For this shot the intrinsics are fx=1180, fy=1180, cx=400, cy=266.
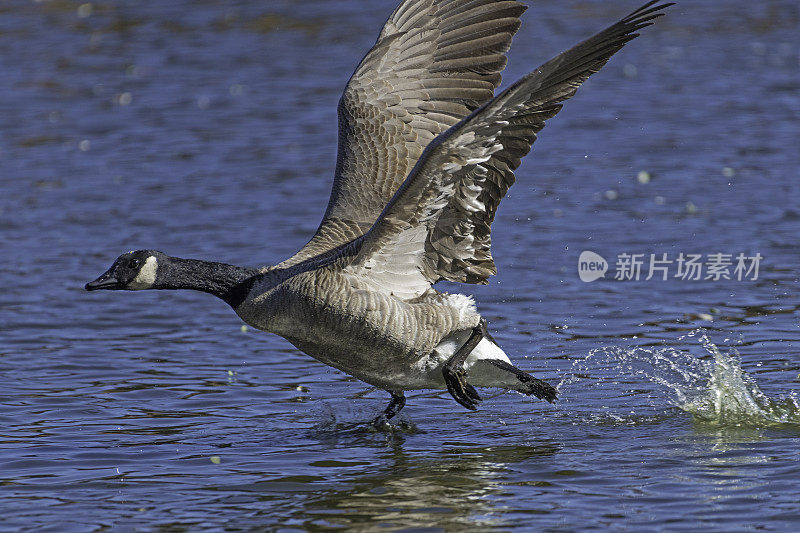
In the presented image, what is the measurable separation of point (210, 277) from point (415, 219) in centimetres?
146

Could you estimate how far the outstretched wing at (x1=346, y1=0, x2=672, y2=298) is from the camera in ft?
21.0

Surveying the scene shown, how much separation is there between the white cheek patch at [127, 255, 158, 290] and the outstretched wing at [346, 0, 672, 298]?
133cm

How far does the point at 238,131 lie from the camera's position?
16141 mm

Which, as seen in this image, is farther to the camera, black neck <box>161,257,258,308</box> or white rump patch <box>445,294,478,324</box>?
white rump patch <box>445,294,478,324</box>

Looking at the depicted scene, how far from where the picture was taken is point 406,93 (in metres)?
8.80

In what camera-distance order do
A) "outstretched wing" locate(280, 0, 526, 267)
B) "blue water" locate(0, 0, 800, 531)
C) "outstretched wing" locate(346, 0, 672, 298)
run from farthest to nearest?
"outstretched wing" locate(280, 0, 526, 267)
"blue water" locate(0, 0, 800, 531)
"outstretched wing" locate(346, 0, 672, 298)

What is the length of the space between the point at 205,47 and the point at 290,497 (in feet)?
49.2

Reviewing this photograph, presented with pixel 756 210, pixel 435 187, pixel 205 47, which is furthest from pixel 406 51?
pixel 205 47

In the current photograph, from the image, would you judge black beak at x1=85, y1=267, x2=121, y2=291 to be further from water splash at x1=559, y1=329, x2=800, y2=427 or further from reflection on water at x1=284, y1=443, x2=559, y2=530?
water splash at x1=559, y1=329, x2=800, y2=427

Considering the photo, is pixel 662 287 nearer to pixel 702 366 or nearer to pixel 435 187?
pixel 702 366

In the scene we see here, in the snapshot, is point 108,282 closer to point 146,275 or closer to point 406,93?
point 146,275

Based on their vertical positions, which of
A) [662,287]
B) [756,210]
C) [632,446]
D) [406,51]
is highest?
[406,51]

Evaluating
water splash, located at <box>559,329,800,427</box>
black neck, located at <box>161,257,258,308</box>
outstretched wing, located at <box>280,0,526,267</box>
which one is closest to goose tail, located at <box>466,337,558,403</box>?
water splash, located at <box>559,329,800,427</box>

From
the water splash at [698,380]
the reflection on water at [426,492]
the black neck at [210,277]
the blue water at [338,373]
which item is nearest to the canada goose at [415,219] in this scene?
the black neck at [210,277]
